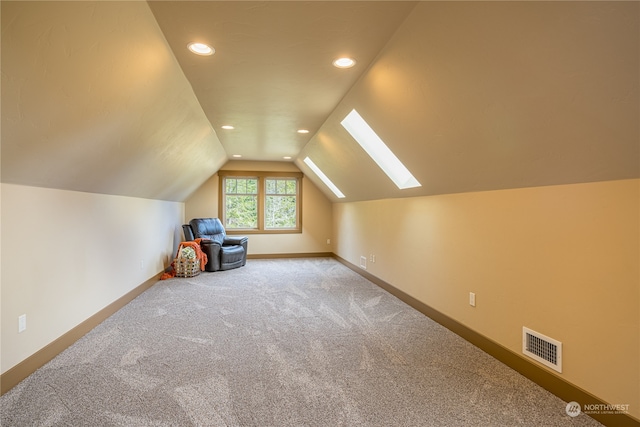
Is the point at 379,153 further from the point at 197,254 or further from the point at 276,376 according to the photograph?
the point at 197,254

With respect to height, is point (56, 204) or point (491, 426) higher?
point (56, 204)

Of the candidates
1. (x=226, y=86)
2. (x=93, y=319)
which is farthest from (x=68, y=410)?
(x=226, y=86)

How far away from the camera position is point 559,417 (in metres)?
1.78

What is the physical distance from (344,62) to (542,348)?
241 cm

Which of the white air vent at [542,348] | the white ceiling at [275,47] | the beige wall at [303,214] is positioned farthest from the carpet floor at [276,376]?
the beige wall at [303,214]

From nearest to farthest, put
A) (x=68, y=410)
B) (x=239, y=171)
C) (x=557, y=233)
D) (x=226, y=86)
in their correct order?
(x=68, y=410) < (x=557, y=233) < (x=226, y=86) < (x=239, y=171)

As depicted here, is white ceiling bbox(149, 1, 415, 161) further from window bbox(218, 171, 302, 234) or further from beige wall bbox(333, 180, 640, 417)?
window bbox(218, 171, 302, 234)

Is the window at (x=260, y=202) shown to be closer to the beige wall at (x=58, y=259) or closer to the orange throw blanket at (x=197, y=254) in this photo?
the orange throw blanket at (x=197, y=254)

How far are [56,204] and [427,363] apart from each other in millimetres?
3184

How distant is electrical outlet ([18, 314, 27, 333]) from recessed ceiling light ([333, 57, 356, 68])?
9.25 feet

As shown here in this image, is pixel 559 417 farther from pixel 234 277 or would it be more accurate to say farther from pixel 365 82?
pixel 234 277

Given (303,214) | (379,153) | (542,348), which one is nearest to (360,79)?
(379,153)

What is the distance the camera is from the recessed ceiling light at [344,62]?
2.33m

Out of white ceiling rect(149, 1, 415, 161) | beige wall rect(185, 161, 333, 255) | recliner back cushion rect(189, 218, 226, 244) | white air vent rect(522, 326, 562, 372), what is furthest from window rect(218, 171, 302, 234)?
white air vent rect(522, 326, 562, 372)
